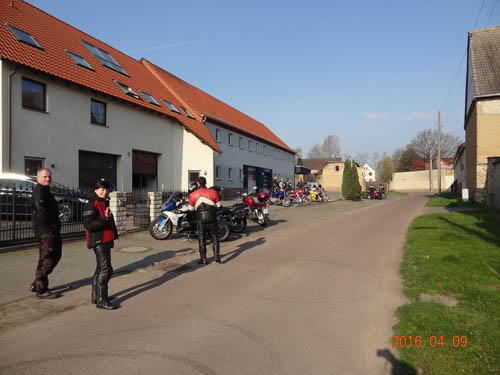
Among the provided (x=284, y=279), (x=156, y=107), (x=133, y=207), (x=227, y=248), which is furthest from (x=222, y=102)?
(x=284, y=279)

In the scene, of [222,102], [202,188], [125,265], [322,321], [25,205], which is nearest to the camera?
[322,321]

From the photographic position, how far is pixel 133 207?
11.1 metres

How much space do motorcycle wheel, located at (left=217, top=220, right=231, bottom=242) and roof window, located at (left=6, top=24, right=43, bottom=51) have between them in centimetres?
1126

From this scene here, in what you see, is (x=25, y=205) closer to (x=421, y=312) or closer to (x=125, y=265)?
(x=125, y=265)

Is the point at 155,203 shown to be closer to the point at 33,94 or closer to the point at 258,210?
the point at 258,210

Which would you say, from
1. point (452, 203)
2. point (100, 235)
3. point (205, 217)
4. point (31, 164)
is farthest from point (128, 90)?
point (452, 203)

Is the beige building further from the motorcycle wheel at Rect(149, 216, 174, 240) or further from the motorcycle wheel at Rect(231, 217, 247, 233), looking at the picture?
the motorcycle wheel at Rect(149, 216, 174, 240)

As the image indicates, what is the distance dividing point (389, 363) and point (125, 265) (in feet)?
17.2

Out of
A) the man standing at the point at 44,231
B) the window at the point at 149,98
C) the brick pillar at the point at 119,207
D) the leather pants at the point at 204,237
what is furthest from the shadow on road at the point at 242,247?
the window at the point at 149,98

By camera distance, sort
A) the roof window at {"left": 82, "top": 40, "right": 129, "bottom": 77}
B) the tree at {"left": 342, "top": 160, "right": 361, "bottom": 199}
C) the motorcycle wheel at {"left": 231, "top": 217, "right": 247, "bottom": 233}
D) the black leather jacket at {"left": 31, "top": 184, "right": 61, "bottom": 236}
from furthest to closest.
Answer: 1. the tree at {"left": 342, "top": 160, "right": 361, "bottom": 199}
2. the roof window at {"left": 82, "top": 40, "right": 129, "bottom": 77}
3. the motorcycle wheel at {"left": 231, "top": 217, "right": 247, "bottom": 233}
4. the black leather jacket at {"left": 31, "top": 184, "right": 61, "bottom": 236}

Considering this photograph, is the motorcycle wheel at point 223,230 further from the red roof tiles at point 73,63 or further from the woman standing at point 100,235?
the red roof tiles at point 73,63

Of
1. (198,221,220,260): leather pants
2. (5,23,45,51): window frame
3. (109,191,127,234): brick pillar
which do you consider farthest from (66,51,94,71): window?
(198,221,220,260): leather pants

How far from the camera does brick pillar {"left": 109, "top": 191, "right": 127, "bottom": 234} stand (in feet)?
31.7

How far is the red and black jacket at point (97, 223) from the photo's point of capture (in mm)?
4449
